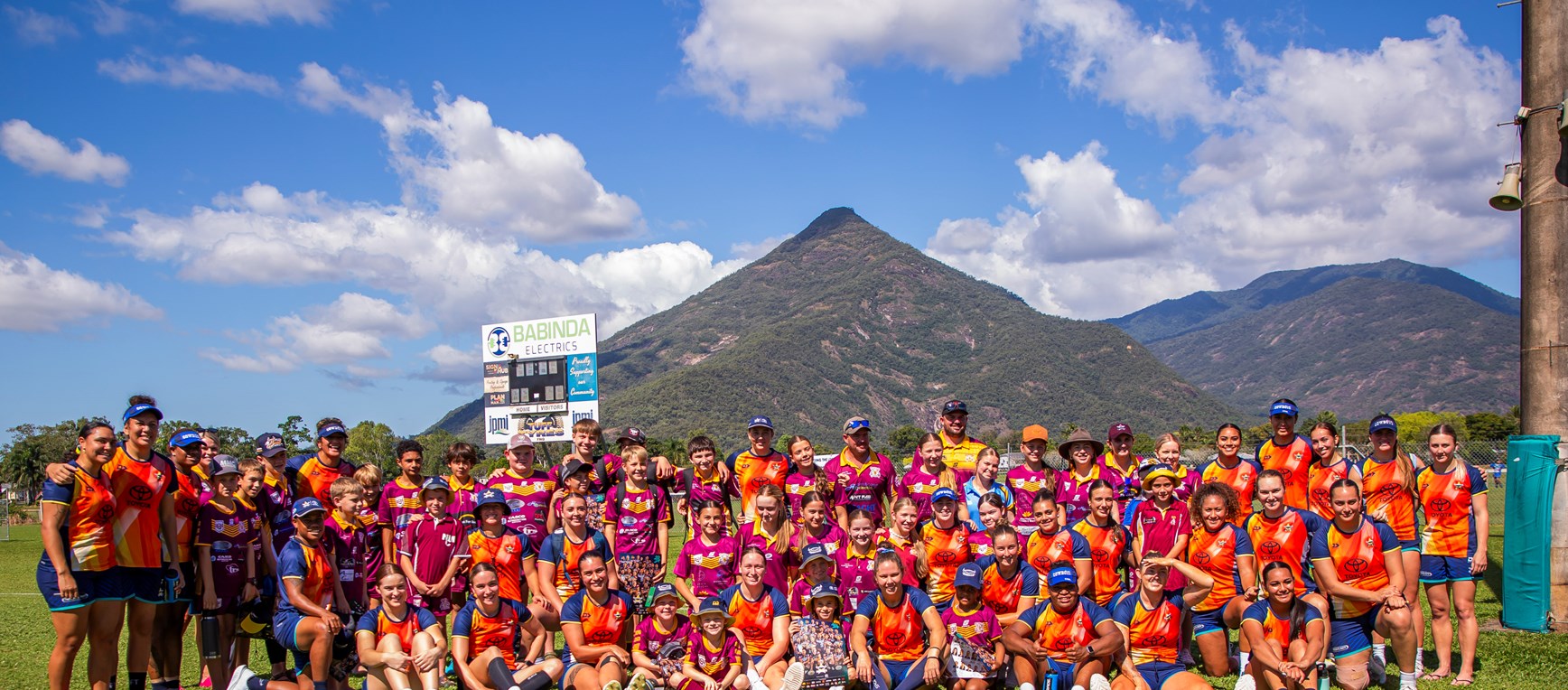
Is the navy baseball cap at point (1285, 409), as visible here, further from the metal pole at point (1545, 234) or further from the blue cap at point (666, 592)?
the blue cap at point (666, 592)

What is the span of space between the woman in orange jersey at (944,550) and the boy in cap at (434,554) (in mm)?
3292

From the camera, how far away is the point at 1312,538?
6.80m

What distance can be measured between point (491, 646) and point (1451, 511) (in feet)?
21.5

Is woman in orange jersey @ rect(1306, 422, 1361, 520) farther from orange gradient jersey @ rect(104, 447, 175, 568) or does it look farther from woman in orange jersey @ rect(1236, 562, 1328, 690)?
orange gradient jersey @ rect(104, 447, 175, 568)

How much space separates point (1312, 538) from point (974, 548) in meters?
2.17

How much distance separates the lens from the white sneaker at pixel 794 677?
6.58 meters

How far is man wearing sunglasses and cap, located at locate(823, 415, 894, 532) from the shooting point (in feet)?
27.7

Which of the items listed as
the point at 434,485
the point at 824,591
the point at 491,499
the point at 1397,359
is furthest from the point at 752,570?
the point at 1397,359

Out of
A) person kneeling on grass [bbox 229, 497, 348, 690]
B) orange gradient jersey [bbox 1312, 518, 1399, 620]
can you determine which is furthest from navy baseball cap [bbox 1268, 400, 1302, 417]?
person kneeling on grass [bbox 229, 497, 348, 690]

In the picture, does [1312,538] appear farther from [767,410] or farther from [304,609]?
[767,410]

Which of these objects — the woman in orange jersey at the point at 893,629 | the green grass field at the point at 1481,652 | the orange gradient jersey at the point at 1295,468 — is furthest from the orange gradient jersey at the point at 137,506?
the orange gradient jersey at the point at 1295,468

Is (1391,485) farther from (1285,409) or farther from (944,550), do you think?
(944,550)

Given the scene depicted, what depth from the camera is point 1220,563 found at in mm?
7047

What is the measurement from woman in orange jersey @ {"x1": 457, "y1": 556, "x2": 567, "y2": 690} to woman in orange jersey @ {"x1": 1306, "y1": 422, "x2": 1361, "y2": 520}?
508 centimetres
